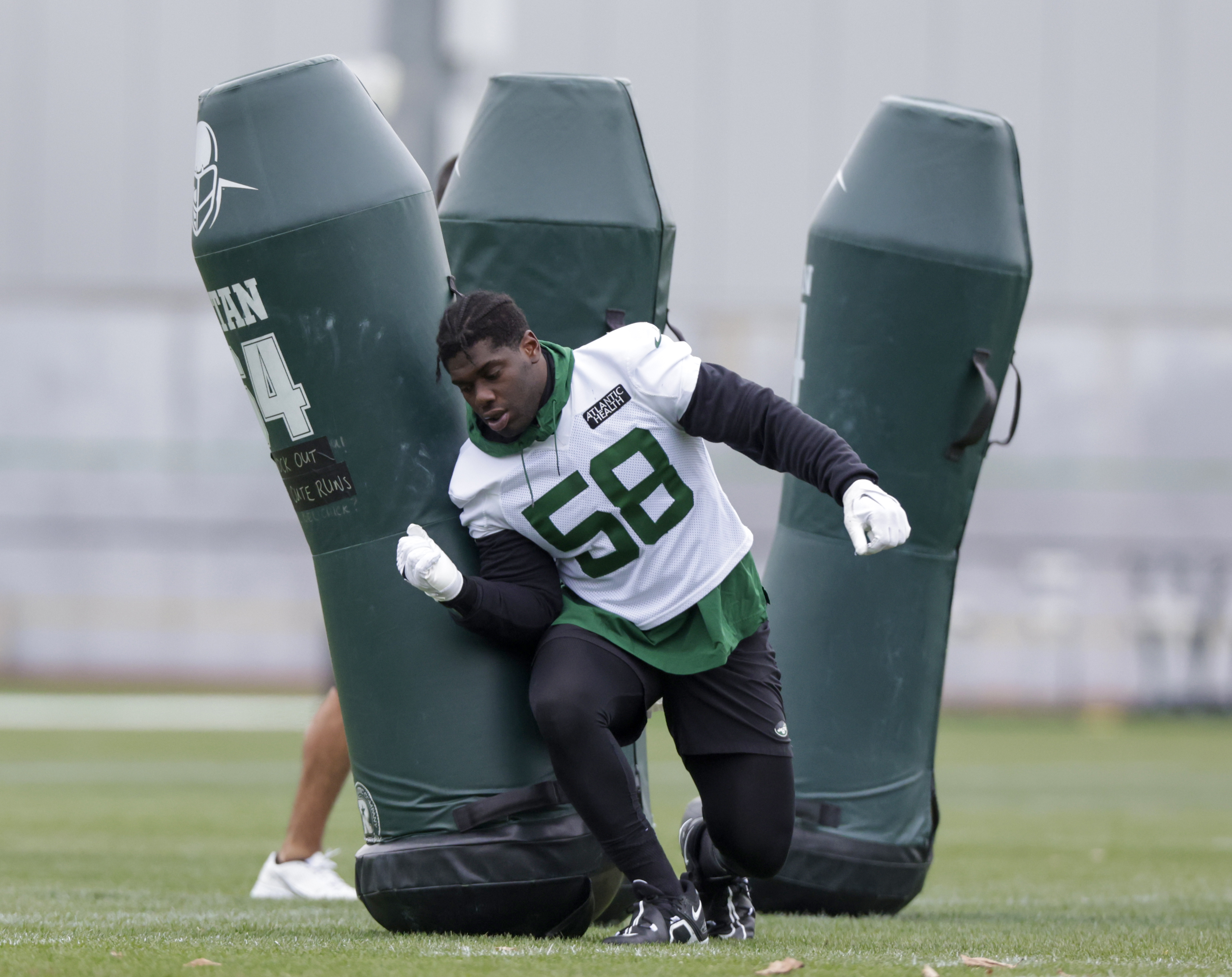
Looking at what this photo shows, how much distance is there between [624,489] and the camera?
3959 millimetres

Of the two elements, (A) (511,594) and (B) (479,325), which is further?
(A) (511,594)

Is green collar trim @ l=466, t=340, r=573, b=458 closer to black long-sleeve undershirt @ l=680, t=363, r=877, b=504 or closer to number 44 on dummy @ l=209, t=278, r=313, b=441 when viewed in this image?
black long-sleeve undershirt @ l=680, t=363, r=877, b=504

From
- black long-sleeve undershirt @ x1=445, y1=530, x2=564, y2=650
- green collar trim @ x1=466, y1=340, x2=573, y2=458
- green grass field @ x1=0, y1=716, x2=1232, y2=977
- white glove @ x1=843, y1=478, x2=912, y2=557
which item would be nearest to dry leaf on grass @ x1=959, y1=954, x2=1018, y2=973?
green grass field @ x1=0, y1=716, x2=1232, y2=977

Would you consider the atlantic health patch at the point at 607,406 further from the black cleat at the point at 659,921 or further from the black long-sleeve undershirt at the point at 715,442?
the black cleat at the point at 659,921

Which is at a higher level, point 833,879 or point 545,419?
point 545,419

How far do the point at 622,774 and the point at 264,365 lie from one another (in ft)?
4.17

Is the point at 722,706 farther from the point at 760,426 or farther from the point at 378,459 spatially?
the point at 378,459

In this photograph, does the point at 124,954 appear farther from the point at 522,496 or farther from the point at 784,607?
the point at 784,607

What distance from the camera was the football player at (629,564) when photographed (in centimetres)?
386

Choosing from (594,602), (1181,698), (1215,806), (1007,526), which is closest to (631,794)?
(594,602)

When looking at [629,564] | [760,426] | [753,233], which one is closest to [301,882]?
[629,564]

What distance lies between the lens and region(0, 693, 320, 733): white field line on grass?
1652cm

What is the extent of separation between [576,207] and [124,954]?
2180 millimetres

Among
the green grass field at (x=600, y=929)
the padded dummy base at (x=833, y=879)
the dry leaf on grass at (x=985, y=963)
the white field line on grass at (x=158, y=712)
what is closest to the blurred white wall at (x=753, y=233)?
the white field line on grass at (x=158, y=712)
